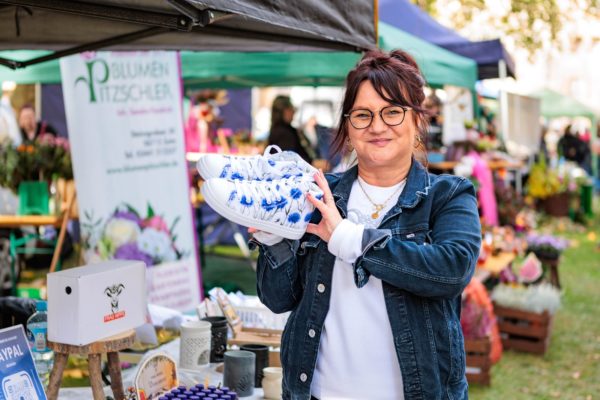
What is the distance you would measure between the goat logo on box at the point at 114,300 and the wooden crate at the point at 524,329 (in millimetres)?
3982

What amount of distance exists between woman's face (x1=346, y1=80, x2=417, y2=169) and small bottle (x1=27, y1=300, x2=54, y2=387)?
1.27 meters

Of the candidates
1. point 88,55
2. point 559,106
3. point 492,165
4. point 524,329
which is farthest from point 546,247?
point 559,106

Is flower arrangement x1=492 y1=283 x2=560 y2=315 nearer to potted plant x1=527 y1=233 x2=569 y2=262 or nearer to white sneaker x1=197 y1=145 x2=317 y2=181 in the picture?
potted plant x1=527 y1=233 x2=569 y2=262

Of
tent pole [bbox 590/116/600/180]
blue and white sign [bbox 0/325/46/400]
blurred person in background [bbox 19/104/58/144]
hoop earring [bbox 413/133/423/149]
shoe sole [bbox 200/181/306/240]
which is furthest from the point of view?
tent pole [bbox 590/116/600/180]

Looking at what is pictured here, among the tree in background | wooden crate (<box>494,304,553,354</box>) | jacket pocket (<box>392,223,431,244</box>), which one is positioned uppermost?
the tree in background

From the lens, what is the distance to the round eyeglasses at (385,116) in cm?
170

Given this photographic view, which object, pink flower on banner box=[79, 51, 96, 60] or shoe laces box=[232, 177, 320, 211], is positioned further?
pink flower on banner box=[79, 51, 96, 60]

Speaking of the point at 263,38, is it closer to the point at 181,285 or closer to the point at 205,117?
the point at 181,285

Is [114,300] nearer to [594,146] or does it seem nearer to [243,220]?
[243,220]

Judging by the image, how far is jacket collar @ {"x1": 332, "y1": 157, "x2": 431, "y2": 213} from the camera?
5.68ft

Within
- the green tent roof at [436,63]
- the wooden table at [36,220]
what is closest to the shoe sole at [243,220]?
the green tent roof at [436,63]

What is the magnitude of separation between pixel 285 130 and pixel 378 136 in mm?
5953

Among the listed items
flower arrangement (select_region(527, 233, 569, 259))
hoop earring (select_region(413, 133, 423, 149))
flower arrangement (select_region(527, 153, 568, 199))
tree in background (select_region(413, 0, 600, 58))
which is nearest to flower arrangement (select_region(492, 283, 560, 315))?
flower arrangement (select_region(527, 233, 569, 259))

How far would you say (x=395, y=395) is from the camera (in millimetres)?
1702
